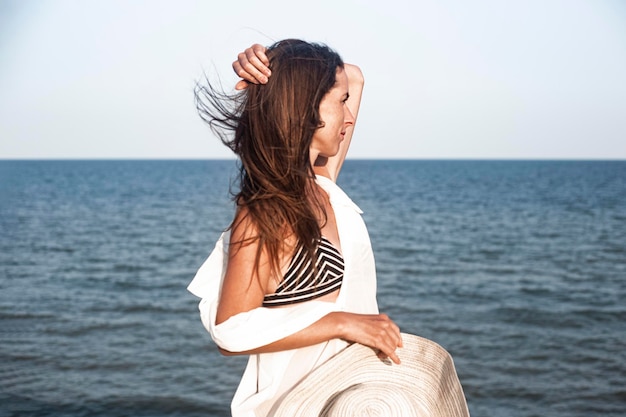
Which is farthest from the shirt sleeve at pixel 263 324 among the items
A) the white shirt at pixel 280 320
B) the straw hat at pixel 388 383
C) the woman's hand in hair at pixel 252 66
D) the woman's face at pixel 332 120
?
the woman's hand in hair at pixel 252 66

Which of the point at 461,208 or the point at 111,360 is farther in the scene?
the point at 461,208

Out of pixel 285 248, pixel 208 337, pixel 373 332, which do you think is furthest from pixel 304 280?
pixel 208 337

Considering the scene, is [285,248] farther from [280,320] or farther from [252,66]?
[252,66]

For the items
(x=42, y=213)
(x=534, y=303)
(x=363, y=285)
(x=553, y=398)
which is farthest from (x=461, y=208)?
(x=363, y=285)

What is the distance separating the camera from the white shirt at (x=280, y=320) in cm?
195

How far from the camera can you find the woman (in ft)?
6.43

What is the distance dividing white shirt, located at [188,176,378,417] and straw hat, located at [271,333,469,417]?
0.33 feet

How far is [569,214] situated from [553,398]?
26458 millimetres

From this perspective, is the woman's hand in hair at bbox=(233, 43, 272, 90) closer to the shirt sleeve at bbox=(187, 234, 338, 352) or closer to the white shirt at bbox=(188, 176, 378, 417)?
the white shirt at bbox=(188, 176, 378, 417)

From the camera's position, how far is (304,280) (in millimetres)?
2039

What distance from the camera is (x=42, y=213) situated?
33.8 m

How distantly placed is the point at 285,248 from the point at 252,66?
51 centimetres

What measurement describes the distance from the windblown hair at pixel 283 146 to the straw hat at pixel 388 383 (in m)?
0.31

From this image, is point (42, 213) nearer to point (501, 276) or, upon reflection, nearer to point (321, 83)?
point (501, 276)
